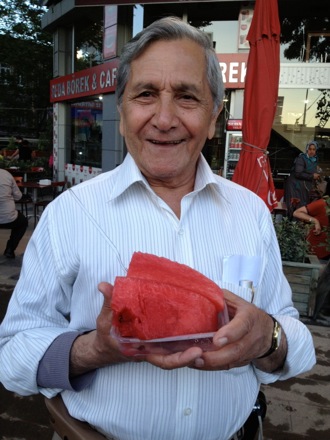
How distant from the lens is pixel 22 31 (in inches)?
787

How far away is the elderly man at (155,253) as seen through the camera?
4.08 feet

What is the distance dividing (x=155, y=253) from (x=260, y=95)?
10.5 feet

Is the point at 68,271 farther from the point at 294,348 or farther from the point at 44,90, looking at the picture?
the point at 44,90

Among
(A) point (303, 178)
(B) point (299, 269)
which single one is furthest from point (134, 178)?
(A) point (303, 178)

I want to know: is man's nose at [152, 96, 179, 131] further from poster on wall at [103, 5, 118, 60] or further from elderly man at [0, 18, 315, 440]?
poster on wall at [103, 5, 118, 60]

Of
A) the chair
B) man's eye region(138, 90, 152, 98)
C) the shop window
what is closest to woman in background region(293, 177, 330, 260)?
man's eye region(138, 90, 152, 98)

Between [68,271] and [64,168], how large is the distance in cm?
1285

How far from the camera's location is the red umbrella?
392 cm

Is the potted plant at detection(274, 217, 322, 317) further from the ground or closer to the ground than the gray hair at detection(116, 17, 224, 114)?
closer to the ground

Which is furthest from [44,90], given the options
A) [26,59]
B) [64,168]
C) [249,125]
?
[249,125]

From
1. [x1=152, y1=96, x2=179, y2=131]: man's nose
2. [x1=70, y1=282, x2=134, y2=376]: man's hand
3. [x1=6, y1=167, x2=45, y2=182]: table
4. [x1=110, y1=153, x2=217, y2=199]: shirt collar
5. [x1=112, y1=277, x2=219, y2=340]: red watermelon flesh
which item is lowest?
[x1=6, y1=167, x2=45, y2=182]: table

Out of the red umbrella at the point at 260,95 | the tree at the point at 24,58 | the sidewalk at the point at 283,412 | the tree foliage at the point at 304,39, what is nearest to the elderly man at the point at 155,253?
the sidewalk at the point at 283,412

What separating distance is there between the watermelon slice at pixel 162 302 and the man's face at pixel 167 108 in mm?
499

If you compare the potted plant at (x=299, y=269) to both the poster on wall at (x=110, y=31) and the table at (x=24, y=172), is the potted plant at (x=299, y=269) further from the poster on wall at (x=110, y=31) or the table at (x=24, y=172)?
the table at (x=24, y=172)
